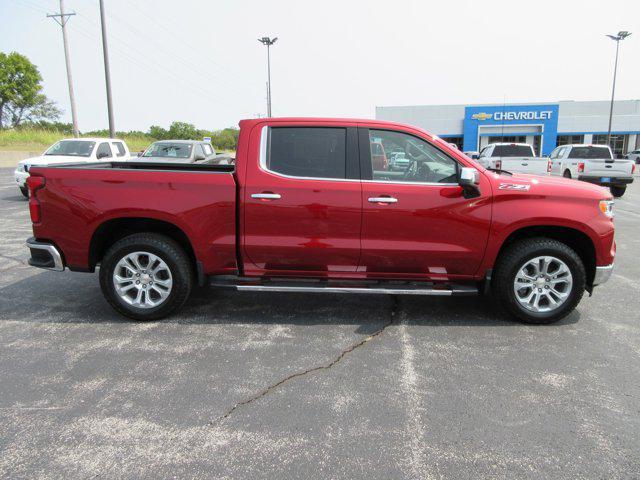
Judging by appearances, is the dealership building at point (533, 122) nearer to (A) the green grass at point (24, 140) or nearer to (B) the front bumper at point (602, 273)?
(A) the green grass at point (24, 140)

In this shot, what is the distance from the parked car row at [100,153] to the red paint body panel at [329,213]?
7.52 meters

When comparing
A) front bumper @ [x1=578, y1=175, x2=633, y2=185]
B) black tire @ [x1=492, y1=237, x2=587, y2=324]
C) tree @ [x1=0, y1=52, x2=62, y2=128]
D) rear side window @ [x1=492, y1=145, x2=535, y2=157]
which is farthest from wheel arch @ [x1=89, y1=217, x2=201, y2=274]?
tree @ [x1=0, y1=52, x2=62, y2=128]

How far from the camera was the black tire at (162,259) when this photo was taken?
4633mm

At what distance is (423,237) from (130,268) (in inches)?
112

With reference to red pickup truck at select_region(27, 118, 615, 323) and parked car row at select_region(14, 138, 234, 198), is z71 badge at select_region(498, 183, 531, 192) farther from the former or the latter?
parked car row at select_region(14, 138, 234, 198)

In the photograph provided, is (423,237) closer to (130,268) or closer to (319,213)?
(319,213)

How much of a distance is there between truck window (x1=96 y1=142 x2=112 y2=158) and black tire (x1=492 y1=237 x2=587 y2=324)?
43.0ft

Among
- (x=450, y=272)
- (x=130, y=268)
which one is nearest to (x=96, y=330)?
(x=130, y=268)

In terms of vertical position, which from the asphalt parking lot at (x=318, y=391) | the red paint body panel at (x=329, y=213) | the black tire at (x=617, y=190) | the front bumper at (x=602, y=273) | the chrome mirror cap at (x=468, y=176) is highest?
the chrome mirror cap at (x=468, y=176)

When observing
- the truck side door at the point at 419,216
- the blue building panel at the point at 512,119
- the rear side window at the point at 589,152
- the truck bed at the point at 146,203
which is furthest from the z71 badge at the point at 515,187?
the blue building panel at the point at 512,119

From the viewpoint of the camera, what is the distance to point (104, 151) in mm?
14641

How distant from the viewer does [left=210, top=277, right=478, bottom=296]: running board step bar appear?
14.8ft

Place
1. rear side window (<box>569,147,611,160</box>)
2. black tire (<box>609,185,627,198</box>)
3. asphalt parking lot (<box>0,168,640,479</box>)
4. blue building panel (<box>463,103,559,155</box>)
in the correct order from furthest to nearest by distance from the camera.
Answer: blue building panel (<box>463,103,559,155</box>) → rear side window (<box>569,147,611,160</box>) → black tire (<box>609,185,627,198</box>) → asphalt parking lot (<box>0,168,640,479</box>)

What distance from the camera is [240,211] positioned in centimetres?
452
